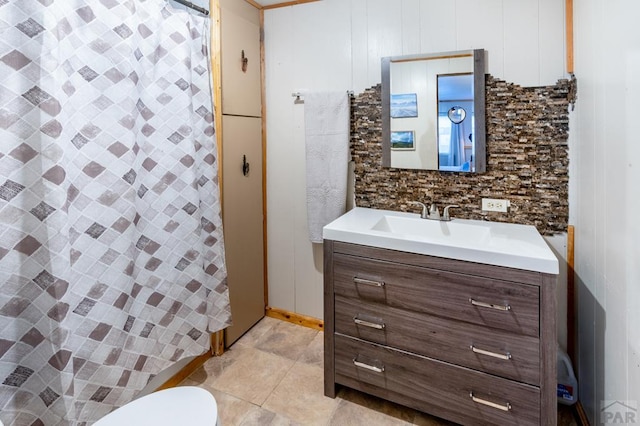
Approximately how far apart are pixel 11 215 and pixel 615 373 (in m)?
2.13

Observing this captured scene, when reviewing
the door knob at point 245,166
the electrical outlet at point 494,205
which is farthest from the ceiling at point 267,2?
the electrical outlet at point 494,205

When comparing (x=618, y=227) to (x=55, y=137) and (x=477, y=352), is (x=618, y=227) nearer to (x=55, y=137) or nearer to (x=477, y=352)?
(x=477, y=352)

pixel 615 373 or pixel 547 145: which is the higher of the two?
pixel 547 145

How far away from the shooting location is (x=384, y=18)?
7.09ft

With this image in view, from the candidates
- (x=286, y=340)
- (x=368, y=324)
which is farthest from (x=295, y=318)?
(x=368, y=324)

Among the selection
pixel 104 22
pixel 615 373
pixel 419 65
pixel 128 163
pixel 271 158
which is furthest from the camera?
pixel 271 158

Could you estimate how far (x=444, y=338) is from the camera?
62.1 inches

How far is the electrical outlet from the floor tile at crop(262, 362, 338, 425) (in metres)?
1.34

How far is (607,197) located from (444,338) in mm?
843

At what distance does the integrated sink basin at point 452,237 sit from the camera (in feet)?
4.66

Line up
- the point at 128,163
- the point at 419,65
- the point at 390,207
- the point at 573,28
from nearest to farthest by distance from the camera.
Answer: the point at 128,163
the point at 573,28
the point at 419,65
the point at 390,207

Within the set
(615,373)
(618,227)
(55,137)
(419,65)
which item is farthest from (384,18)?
(615,373)

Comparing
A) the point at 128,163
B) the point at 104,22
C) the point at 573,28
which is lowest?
the point at 128,163

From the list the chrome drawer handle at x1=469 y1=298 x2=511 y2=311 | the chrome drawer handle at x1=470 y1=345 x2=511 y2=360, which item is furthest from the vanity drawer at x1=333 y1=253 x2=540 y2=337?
the chrome drawer handle at x1=470 y1=345 x2=511 y2=360
